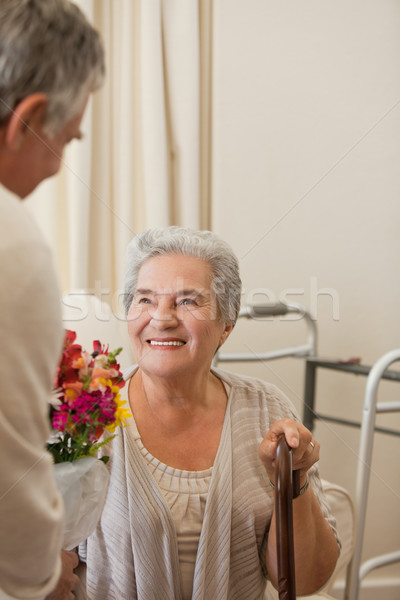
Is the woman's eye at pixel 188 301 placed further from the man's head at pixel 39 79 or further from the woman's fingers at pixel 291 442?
the man's head at pixel 39 79

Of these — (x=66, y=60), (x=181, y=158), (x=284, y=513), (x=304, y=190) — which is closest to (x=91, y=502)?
(x=284, y=513)

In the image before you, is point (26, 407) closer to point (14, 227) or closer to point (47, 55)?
point (14, 227)

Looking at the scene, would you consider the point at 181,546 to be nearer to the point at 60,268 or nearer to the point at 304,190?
the point at 60,268

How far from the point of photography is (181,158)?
221 cm

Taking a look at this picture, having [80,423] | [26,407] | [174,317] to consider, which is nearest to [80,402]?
[80,423]

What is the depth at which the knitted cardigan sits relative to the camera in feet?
3.97

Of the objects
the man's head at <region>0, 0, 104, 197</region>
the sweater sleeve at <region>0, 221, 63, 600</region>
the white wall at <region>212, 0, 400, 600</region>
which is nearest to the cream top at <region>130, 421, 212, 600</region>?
the sweater sleeve at <region>0, 221, 63, 600</region>

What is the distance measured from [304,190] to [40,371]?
187 centimetres

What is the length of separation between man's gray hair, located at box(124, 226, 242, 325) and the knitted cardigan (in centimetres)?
32

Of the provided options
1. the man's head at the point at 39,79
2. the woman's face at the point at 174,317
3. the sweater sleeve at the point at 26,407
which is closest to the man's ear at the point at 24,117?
the man's head at the point at 39,79

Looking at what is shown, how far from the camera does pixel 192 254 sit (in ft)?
4.58

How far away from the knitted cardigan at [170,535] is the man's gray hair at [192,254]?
316 millimetres

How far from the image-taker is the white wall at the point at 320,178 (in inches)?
90.5

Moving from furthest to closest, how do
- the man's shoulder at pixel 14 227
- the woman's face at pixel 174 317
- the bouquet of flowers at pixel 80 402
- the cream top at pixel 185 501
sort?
the woman's face at pixel 174 317 < the cream top at pixel 185 501 < the bouquet of flowers at pixel 80 402 < the man's shoulder at pixel 14 227
